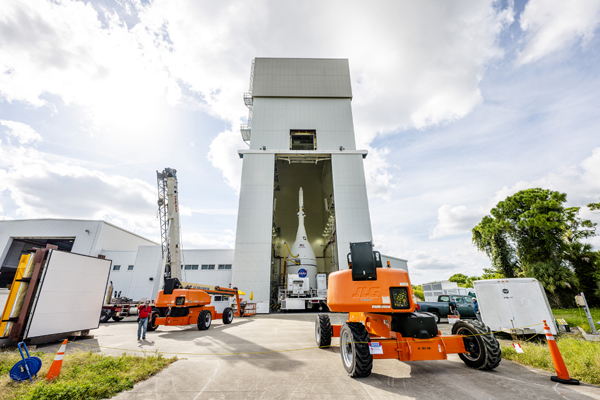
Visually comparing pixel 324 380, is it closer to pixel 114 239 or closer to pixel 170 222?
pixel 170 222

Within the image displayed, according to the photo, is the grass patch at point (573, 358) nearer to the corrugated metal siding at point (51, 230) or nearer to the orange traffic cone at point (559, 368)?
the orange traffic cone at point (559, 368)

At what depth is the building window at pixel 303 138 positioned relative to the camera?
3008 centimetres

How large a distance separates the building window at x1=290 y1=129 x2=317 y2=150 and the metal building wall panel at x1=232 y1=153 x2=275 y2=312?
4831 mm

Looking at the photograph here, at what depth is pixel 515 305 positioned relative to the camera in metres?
10.2

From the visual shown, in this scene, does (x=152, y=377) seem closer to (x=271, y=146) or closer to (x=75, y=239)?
(x=271, y=146)

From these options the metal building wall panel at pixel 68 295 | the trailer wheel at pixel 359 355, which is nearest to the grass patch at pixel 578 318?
the trailer wheel at pixel 359 355

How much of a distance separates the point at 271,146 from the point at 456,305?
22.4 meters

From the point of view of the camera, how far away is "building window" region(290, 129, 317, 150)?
98.7 ft

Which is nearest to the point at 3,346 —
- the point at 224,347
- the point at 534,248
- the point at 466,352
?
the point at 224,347

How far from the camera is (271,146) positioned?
94.3 feet

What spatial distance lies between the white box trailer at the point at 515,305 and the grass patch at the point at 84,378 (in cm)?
1208

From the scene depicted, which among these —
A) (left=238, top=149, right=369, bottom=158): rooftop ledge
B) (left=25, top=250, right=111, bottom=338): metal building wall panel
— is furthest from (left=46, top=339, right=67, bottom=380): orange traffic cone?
(left=238, top=149, right=369, bottom=158): rooftop ledge

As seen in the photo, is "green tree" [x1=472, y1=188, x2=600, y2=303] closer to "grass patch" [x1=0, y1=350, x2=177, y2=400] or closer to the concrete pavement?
the concrete pavement

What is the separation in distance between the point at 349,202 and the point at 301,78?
17.1 metres
